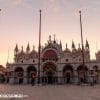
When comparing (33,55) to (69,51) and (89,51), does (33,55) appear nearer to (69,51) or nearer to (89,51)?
(69,51)

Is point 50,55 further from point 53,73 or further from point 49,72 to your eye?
point 53,73

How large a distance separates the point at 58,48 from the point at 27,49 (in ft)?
48.6

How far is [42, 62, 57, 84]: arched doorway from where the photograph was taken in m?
69.7

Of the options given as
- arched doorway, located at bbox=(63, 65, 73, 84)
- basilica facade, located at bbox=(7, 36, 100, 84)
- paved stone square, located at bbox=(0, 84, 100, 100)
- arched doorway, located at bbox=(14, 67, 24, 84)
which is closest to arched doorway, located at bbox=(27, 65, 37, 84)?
basilica facade, located at bbox=(7, 36, 100, 84)

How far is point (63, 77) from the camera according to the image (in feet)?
226

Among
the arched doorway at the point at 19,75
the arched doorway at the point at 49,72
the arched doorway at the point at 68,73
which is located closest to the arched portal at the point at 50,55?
the arched doorway at the point at 49,72

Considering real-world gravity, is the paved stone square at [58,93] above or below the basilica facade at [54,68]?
below

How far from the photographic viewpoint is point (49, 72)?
230 feet

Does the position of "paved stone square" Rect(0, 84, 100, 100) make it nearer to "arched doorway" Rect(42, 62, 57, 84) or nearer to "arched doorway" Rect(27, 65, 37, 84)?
"arched doorway" Rect(42, 62, 57, 84)

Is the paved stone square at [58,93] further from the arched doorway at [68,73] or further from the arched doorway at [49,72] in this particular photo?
the arched doorway at [68,73]

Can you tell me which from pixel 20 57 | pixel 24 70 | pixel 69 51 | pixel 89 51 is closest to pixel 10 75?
pixel 24 70

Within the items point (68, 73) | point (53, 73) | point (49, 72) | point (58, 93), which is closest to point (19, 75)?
point (49, 72)

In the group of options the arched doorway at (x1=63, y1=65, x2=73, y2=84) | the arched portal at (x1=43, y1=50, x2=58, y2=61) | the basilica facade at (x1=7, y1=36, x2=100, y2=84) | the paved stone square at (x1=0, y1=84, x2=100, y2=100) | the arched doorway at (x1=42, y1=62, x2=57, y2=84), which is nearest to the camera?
the paved stone square at (x1=0, y1=84, x2=100, y2=100)

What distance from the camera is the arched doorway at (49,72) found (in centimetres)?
6969
